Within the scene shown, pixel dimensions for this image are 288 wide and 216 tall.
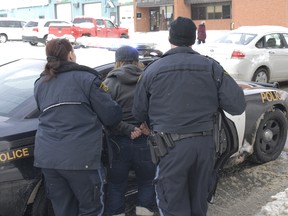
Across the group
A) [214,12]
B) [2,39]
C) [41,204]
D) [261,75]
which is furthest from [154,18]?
[41,204]

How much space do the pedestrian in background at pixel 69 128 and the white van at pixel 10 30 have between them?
29550 millimetres

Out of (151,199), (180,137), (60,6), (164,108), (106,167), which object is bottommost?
(151,199)

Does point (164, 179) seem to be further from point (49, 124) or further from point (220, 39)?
point (220, 39)

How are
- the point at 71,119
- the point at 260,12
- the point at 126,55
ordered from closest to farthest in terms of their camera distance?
the point at 71,119 → the point at 126,55 → the point at 260,12

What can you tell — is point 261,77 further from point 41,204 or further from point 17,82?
point 41,204

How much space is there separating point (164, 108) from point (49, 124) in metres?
0.76

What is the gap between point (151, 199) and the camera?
3715mm

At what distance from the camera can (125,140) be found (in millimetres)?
3475

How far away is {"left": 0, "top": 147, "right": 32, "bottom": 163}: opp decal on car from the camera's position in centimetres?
294

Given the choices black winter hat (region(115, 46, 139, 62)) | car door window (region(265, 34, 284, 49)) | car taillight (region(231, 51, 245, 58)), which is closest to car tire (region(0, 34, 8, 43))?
car door window (region(265, 34, 284, 49))

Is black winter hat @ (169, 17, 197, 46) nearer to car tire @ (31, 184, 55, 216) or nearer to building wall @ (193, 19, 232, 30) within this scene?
car tire @ (31, 184, 55, 216)

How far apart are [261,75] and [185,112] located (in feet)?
26.0

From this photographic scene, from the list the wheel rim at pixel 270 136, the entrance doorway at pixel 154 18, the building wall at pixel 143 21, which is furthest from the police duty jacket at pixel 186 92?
the entrance doorway at pixel 154 18

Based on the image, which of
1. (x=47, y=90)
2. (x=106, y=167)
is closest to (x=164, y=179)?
(x=106, y=167)
